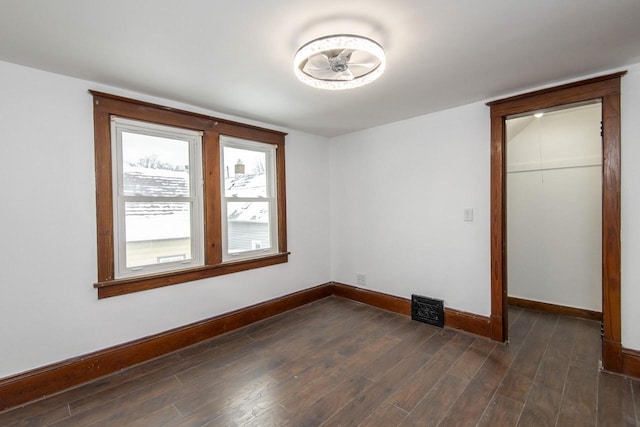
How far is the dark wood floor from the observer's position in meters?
1.84

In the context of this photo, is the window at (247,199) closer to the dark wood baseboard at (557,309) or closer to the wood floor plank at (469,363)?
the wood floor plank at (469,363)

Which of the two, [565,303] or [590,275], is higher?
[590,275]

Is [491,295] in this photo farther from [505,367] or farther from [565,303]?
[565,303]

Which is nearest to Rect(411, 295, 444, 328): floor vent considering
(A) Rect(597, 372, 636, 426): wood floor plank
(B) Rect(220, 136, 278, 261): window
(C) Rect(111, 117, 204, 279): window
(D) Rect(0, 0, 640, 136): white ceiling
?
(A) Rect(597, 372, 636, 426): wood floor plank

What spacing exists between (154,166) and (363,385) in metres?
2.60

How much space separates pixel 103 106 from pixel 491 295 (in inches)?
152

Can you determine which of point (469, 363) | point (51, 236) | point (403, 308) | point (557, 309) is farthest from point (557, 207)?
point (51, 236)

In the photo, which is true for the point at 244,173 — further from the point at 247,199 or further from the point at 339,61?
the point at 339,61

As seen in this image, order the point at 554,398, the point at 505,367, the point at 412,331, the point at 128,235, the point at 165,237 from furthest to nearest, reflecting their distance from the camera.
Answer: the point at 412,331 → the point at 165,237 → the point at 128,235 → the point at 505,367 → the point at 554,398

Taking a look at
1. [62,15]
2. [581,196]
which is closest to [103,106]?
[62,15]

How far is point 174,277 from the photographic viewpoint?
276 centimetres

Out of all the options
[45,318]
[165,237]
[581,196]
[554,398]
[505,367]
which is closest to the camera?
[554,398]

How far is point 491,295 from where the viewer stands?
112 inches

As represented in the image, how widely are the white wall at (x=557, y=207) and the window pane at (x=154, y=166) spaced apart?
3759 mm
